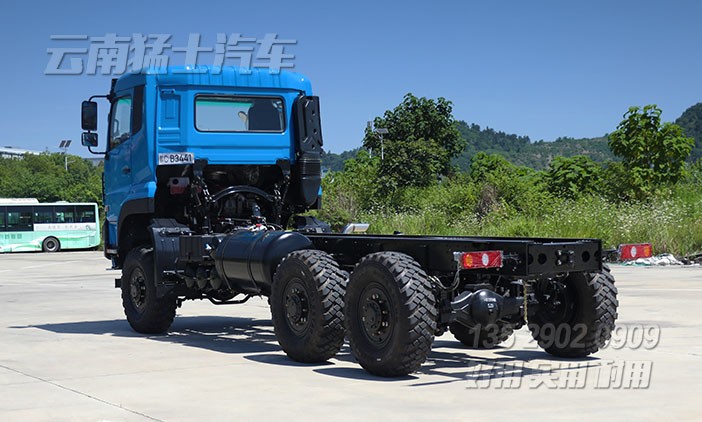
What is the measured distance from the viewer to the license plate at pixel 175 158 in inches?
483

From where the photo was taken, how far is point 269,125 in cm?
1280

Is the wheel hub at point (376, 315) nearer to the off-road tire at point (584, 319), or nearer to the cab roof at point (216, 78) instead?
the off-road tire at point (584, 319)

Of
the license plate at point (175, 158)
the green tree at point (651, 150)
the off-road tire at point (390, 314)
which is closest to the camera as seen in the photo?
the off-road tire at point (390, 314)

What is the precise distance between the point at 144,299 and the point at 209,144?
6.81 ft

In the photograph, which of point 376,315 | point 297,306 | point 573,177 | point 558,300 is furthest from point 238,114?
point 573,177

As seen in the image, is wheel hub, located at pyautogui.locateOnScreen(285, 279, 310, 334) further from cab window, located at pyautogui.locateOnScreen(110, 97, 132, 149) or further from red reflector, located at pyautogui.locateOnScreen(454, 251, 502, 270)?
cab window, located at pyautogui.locateOnScreen(110, 97, 132, 149)

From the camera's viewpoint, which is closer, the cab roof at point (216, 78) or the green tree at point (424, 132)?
the cab roof at point (216, 78)

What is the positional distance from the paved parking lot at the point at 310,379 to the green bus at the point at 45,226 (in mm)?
37162

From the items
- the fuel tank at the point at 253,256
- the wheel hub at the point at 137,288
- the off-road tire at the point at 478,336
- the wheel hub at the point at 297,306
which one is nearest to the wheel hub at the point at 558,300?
the off-road tire at the point at 478,336

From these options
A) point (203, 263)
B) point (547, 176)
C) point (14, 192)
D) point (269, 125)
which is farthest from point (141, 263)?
point (14, 192)

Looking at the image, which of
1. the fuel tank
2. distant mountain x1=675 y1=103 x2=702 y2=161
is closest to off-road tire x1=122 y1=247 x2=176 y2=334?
the fuel tank

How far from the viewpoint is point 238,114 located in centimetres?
1269

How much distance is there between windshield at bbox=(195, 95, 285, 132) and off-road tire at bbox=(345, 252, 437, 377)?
4.21m

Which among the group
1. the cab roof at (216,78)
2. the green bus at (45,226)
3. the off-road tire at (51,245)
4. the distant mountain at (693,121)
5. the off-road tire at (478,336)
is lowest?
the off-road tire at (478,336)
